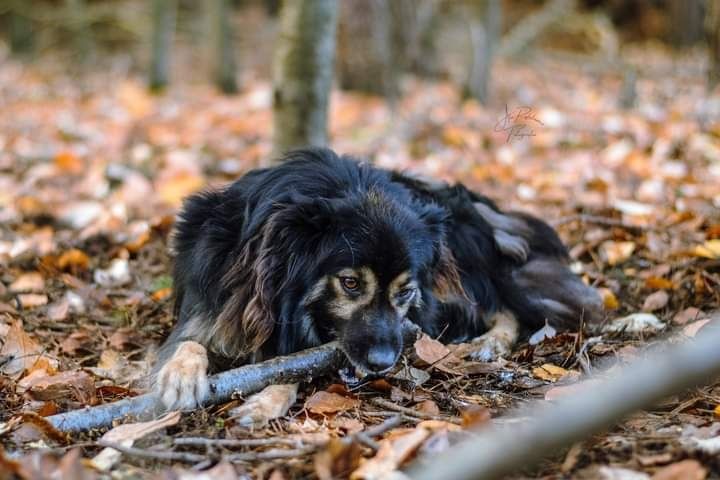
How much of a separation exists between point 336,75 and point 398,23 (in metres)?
1.39

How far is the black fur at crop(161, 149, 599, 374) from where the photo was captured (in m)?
→ 4.05

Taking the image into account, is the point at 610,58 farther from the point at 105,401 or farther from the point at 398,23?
the point at 105,401

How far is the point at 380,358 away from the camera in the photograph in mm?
3891

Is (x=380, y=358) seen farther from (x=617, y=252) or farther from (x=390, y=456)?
(x=617, y=252)

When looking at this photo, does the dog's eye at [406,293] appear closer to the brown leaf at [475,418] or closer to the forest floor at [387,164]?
the forest floor at [387,164]

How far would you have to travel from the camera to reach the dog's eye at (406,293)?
13.8ft

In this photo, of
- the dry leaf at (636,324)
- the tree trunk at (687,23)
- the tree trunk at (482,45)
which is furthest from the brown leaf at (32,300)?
the tree trunk at (687,23)

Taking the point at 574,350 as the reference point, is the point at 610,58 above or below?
above

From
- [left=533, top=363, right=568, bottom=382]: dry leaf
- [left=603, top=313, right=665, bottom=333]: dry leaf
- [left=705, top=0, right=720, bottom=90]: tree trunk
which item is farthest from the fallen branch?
[left=705, top=0, right=720, bottom=90]: tree trunk

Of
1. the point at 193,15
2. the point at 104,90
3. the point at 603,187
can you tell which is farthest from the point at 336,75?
the point at 193,15

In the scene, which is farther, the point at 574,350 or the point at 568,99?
the point at 568,99

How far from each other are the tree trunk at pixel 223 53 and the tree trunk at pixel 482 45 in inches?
179

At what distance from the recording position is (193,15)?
24.5 m

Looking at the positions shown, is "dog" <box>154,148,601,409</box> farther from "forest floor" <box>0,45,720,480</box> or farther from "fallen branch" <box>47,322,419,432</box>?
"forest floor" <box>0,45,720,480</box>
